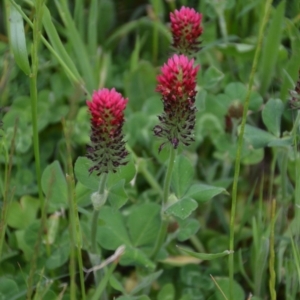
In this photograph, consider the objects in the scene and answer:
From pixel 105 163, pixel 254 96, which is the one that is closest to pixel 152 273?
pixel 105 163

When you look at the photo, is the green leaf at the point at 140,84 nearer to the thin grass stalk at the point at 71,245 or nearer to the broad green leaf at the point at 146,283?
the broad green leaf at the point at 146,283

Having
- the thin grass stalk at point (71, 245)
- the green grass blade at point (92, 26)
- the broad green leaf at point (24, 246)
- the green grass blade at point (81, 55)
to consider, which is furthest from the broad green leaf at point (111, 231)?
the green grass blade at point (92, 26)

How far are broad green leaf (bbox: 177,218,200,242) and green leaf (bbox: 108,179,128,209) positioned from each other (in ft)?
1.15

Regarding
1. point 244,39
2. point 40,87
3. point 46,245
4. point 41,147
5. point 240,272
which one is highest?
point 244,39

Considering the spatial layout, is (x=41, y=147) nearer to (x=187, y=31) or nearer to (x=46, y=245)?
(x=46, y=245)

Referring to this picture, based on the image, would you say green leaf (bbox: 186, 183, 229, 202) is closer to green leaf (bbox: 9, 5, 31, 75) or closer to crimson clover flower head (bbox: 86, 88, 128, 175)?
crimson clover flower head (bbox: 86, 88, 128, 175)

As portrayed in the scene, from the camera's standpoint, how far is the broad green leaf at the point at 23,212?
7.32 ft

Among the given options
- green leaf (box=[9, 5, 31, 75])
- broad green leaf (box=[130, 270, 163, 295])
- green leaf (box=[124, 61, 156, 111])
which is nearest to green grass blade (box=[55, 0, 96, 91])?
green leaf (box=[124, 61, 156, 111])

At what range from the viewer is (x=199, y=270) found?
7.15 ft

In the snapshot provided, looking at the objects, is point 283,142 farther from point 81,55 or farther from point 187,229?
point 81,55

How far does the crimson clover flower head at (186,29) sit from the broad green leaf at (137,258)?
0.74 m

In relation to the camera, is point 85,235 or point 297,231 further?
point 85,235

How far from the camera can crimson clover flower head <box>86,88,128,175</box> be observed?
5.36ft

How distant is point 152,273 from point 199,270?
220 mm
